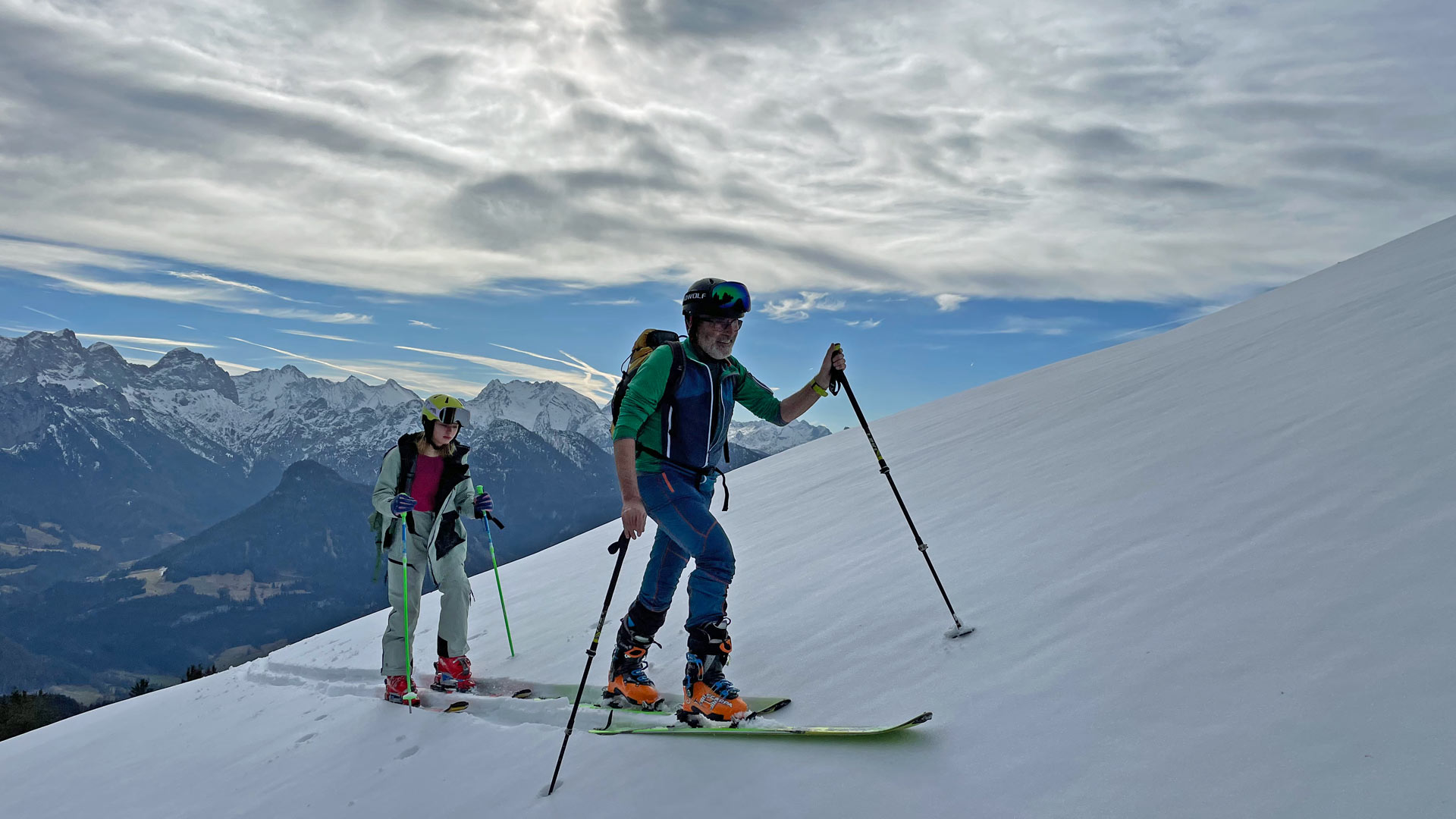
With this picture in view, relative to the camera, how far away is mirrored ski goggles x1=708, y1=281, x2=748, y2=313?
5.11 metres

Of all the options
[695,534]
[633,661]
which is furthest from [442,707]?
[695,534]

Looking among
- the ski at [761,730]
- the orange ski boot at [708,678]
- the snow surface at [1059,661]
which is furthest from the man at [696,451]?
the snow surface at [1059,661]

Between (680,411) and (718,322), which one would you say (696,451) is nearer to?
(680,411)

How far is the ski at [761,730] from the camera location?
13.2 ft

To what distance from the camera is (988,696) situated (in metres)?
4.21

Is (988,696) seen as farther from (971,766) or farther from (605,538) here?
(605,538)

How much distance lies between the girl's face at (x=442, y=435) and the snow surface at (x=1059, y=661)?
2.35m

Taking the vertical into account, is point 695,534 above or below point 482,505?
above

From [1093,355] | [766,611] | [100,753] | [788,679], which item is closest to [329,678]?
[100,753]

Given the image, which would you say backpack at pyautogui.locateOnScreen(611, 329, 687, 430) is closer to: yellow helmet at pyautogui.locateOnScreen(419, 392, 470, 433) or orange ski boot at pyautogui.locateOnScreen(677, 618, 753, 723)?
orange ski boot at pyautogui.locateOnScreen(677, 618, 753, 723)

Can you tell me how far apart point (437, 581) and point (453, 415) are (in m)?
1.62

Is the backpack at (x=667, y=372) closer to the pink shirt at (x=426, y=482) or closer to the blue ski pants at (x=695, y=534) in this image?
the blue ski pants at (x=695, y=534)

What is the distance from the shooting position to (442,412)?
25.6 ft

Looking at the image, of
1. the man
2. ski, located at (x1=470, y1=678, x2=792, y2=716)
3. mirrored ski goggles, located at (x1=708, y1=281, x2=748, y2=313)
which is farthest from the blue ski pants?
mirrored ski goggles, located at (x1=708, y1=281, x2=748, y2=313)
